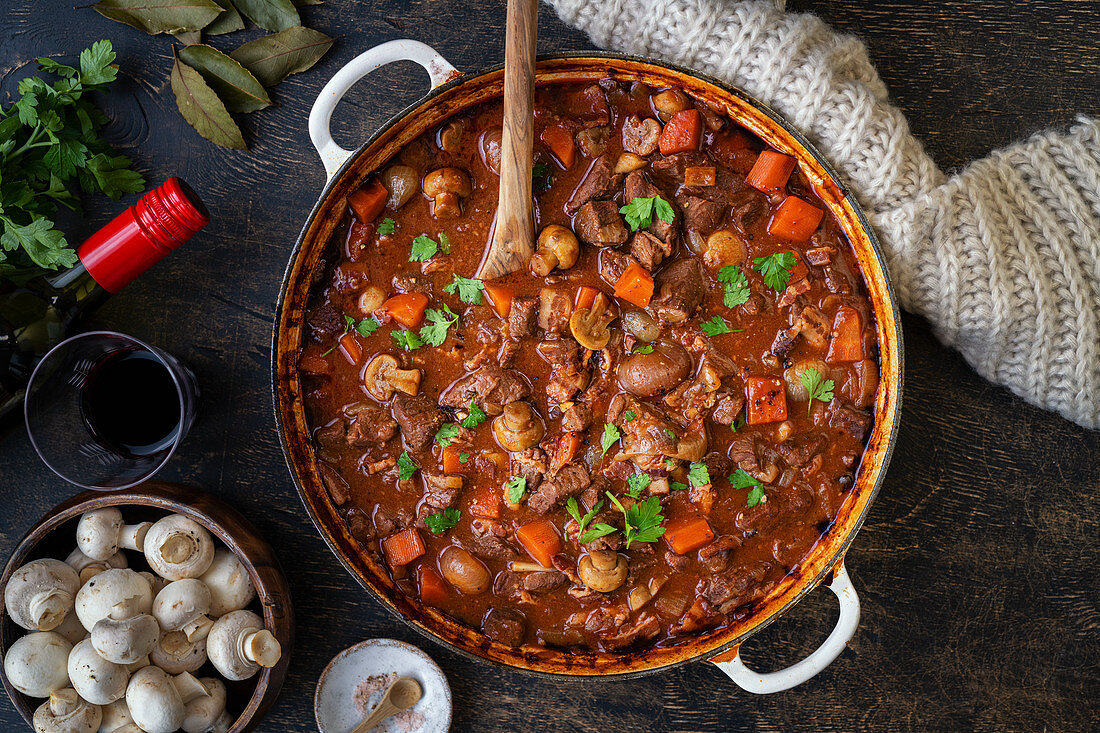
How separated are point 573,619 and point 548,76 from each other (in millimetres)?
1963

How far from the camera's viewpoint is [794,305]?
246cm

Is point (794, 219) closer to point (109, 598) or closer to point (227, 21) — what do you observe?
point (227, 21)

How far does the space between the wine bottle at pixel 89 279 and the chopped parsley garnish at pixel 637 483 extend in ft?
5.55

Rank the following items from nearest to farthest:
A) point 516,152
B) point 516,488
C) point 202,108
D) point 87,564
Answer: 1. point 516,152
2. point 516,488
3. point 87,564
4. point 202,108

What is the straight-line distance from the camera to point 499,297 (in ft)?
8.07

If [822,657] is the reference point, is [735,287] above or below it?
above

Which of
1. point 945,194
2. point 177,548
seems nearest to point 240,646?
point 177,548

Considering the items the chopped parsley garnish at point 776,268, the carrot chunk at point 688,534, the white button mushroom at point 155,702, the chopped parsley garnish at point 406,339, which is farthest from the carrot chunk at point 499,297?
the white button mushroom at point 155,702

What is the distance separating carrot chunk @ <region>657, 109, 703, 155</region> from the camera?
2441 mm

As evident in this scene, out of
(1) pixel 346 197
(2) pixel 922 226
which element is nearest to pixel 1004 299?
(2) pixel 922 226

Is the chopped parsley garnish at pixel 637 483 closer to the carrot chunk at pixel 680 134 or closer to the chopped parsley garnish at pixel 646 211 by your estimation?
the chopped parsley garnish at pixel 646 211

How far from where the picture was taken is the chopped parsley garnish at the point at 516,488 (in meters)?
A: 2.49

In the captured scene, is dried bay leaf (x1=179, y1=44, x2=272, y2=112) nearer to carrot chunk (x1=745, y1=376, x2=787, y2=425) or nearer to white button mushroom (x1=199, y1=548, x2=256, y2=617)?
white button mushroom (x1=199, y1=548, x2=256, y2=617)

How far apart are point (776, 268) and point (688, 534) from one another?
1.00m
